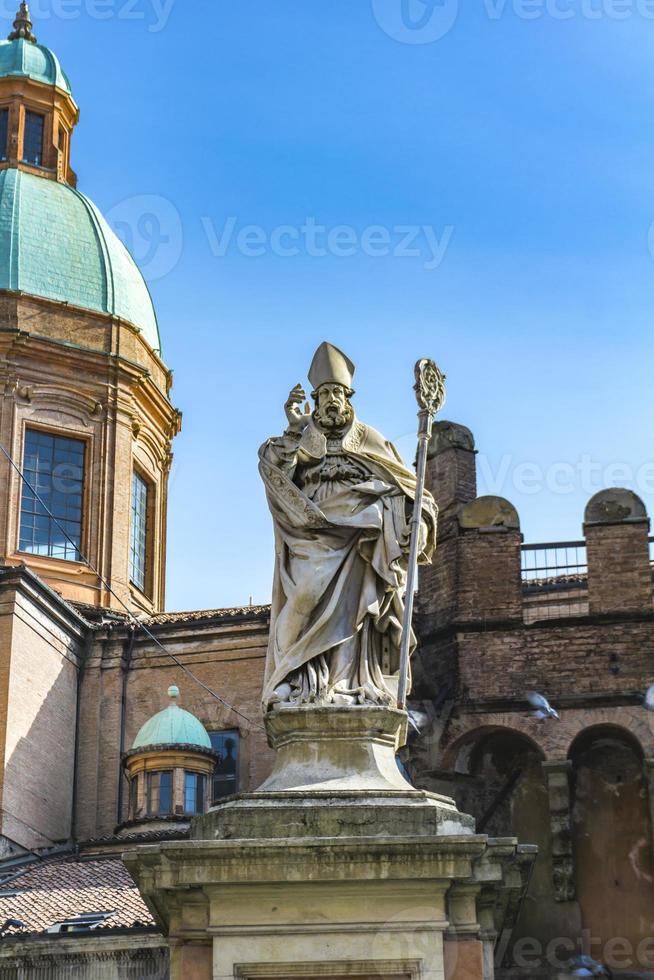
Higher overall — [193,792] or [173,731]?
[173,731]

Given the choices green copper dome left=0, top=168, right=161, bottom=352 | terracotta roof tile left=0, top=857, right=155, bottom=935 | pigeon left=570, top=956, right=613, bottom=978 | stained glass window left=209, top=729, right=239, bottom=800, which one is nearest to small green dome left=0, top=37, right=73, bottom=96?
green copper dome left=0, top=168, right=161, bottom=352

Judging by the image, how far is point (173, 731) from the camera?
35.8m

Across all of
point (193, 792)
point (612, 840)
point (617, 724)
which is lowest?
point (612, 840)

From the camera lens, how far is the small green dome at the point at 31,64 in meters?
46.6

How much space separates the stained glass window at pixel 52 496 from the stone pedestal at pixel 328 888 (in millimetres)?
30650

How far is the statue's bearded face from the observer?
37.6 ft

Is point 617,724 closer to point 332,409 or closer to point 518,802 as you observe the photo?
point 518,802

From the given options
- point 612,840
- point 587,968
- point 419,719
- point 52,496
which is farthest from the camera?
point 52,496

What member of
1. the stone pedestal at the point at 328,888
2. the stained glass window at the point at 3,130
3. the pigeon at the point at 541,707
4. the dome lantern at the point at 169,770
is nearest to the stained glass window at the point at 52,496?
the dome lantern at the point at 169,770

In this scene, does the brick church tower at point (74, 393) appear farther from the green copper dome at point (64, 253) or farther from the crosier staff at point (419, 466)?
the crosier staff at point (419, 466)

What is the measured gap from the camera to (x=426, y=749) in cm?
3238

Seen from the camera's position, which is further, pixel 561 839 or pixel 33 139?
pixel 33 139

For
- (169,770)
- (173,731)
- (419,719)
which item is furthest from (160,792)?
(419,719)

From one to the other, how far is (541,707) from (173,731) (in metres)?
7.37
